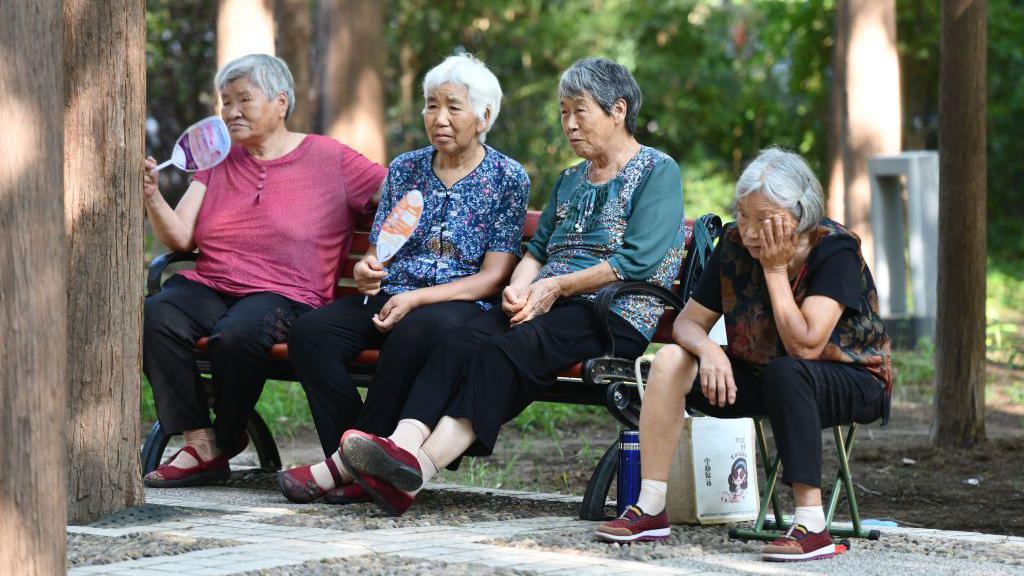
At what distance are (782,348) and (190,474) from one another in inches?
96.5

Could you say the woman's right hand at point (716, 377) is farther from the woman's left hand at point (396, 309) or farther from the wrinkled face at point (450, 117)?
the wrinkled face at point (450, 117)

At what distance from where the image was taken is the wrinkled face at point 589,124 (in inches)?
207

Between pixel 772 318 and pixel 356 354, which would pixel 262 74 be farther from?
pixel 772 318

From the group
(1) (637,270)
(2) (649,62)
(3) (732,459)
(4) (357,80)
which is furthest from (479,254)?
(2) (649,62)

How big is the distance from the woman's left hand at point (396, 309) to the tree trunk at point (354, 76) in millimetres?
8711

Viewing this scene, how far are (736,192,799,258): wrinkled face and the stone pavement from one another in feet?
2.98

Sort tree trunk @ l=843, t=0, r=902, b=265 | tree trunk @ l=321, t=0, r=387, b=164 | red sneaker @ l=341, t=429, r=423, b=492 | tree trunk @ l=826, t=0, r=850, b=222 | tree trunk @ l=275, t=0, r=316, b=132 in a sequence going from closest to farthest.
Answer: red sneaker @ l=341, t=429, r=423, b=492
tree trunk @ l=843, t=0, r=902, b=265
tree trunk @ l=321, t=0, r=387, b=164
tree trunk @ l=275, t=0, r=316, b=132
tree trunk @ l=826, t=0, r=850, b=222

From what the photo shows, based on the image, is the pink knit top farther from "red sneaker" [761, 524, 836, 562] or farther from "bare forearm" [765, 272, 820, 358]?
"red sneaker" [761, 524, 836, 562]

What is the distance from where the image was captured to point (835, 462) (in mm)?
7207

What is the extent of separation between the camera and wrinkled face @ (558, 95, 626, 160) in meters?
5.27

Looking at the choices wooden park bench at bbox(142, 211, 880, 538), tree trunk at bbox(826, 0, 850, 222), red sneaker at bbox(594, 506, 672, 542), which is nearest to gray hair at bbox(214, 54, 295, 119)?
wooden park bench at bbox(142, 211, 880, 538)

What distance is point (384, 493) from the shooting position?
483 centimetres

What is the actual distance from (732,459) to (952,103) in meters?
3.07

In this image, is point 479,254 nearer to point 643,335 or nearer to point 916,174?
point 643,335
